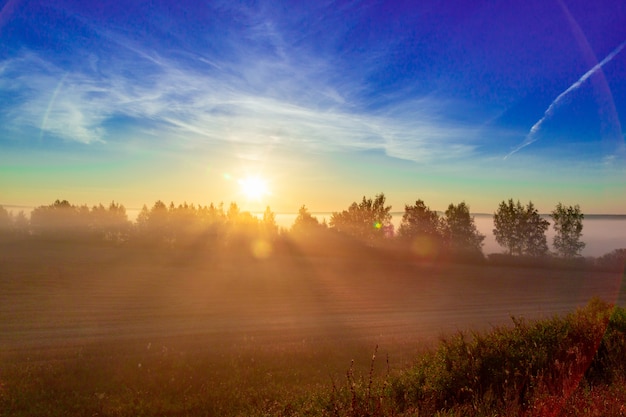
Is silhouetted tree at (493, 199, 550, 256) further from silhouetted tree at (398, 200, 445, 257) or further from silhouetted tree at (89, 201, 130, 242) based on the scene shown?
silhouetted tree at (89, 201, 130, 242)

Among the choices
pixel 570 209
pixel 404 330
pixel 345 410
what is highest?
pixel 570 209

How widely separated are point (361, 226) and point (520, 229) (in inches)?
1402

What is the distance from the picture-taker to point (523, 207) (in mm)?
93562

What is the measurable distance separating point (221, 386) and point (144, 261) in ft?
138

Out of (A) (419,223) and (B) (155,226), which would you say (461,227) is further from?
(B) (155,226)

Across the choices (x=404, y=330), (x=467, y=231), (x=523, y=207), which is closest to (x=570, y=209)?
(x=523, y=207)

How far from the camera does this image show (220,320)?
24266 millimetres

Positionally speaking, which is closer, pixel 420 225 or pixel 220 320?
pixel 220 320

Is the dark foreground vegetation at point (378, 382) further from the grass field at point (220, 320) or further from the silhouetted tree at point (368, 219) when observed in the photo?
the silhouetted tree at point (368, 219)

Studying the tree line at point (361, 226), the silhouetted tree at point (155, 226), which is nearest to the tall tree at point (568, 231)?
the tree line at point (361, 226)

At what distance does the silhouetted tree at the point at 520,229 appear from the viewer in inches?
3583

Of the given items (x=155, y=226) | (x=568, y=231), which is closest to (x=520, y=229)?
(x=568, y=231)

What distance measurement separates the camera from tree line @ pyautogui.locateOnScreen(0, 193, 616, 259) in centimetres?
7538

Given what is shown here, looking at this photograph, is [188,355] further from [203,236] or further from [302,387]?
[203,236]
